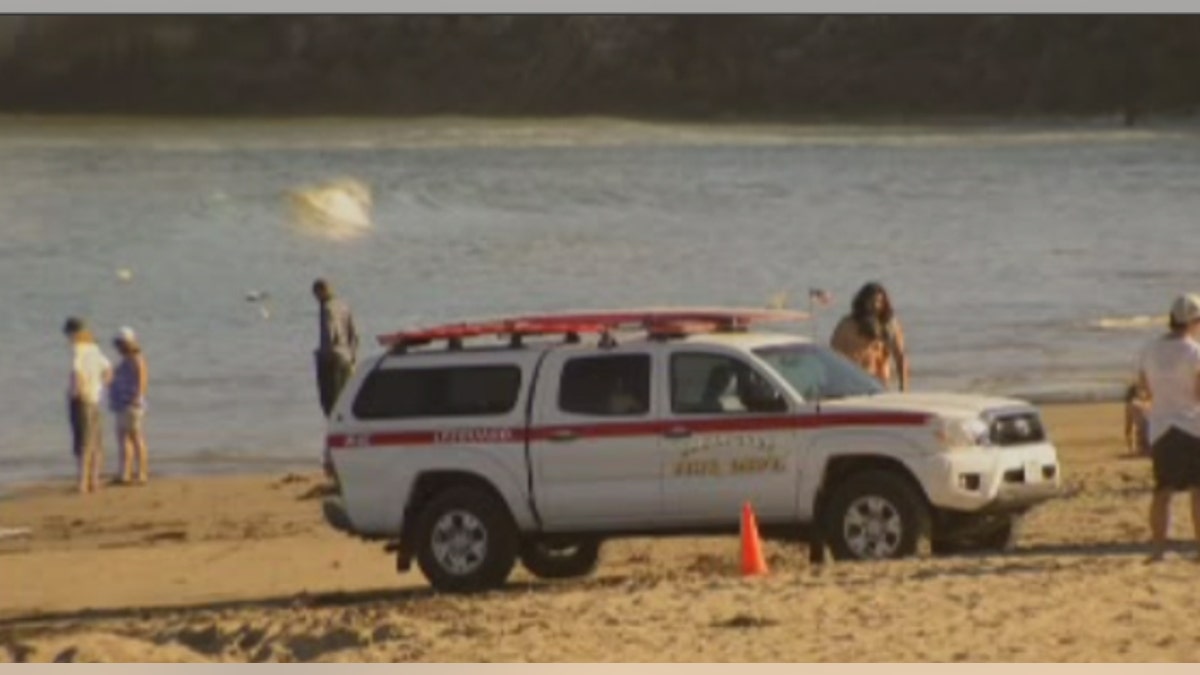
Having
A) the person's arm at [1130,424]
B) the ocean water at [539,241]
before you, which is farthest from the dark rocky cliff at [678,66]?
the person's arm at [1130,424]

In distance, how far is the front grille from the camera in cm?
2092

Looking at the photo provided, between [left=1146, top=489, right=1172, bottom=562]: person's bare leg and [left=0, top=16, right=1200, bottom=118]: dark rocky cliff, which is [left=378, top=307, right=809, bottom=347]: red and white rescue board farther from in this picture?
[left=0, top=16, right=1200, bottom=118]: dark rocky cliff

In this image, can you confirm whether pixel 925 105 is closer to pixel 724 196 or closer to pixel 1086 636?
pixel 724 196

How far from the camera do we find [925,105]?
144250mm

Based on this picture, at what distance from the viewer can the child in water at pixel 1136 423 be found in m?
28.4

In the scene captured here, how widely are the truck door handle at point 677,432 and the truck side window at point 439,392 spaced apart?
89 centimetres

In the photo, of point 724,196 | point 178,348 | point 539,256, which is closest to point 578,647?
point 178,348

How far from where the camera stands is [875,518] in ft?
68.4

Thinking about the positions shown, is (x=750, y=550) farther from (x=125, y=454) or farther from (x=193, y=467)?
(x=193, y=467)

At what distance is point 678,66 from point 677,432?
407 ft

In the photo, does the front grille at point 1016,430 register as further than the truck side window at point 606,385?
No

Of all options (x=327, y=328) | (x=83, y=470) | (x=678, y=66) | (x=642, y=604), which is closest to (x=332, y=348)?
(x=327, y=328)

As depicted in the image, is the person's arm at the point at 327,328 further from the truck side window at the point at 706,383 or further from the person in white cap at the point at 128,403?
the truck side window at the point at 706,383

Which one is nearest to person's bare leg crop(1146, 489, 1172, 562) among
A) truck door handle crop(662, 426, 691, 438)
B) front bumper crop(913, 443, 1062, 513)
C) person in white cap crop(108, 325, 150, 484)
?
front bumper crop(913, 443, 1062, 513)
